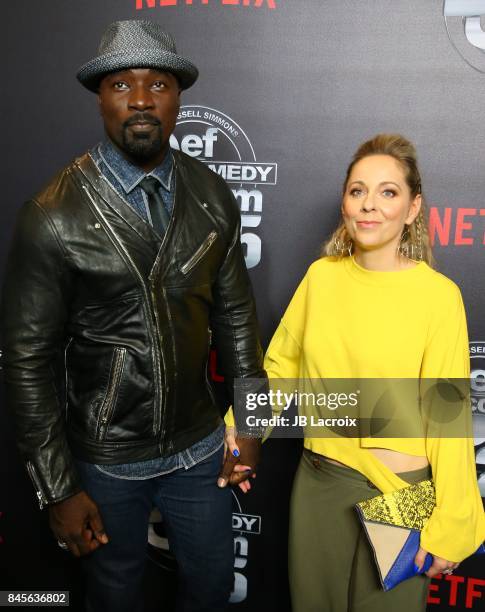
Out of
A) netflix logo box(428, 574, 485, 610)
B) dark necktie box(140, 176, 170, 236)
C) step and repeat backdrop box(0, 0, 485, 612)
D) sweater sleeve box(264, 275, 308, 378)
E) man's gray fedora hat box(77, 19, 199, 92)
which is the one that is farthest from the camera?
netflix logo box(428, 574, 485, 610)

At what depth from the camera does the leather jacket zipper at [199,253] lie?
55.6 inches

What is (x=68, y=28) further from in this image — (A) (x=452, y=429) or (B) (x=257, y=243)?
(A) (x=452, y=429)

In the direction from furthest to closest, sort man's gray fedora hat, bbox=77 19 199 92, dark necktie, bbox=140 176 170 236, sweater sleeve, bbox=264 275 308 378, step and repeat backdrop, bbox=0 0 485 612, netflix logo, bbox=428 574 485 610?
1. netflix logo, bbox=428 574 485 610
2. step and repeat backdrop, bbox=0 0 485 612
3. sweater sleeve, bbox=264 275 308 378
4. dark necktie, bbox=140 176 170 236
5. man's gray fedora hat, bbox=77 19 199 92

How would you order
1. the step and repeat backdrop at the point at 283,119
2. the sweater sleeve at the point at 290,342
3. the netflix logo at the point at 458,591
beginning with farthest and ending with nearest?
the netflix logo at the point at 458,591
the step and repeat backdrop at the point at 283,119
the sweater sleeve at the point at 290,342

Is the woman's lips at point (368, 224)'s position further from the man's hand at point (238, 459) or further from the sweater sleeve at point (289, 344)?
the man's hand at point (238, 459)

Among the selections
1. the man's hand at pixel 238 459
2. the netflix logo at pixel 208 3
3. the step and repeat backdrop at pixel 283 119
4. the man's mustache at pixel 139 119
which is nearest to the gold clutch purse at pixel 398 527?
the man's hand at pixel 238 459

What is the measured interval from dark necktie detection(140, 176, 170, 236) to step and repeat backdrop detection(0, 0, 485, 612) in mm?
561

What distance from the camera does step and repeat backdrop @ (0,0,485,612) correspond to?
1773 mm

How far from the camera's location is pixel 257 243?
197cm

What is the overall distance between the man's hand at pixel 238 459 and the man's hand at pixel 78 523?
0.32 meters

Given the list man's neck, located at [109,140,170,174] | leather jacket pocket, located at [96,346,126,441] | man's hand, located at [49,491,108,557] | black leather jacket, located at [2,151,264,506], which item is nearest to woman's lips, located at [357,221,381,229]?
black leather jacket, located at [2,151,264,506]

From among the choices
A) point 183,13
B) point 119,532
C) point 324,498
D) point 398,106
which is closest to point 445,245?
point 398,106

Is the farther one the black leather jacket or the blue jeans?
the blue jeans

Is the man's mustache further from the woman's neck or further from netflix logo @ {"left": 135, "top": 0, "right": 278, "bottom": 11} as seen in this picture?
netflix logo @ {"left": 135, "top": 0, "right": 278, "bottom": 11}
